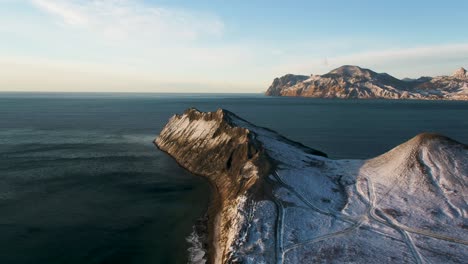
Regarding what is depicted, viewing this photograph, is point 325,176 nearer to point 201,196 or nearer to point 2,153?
point 201,196

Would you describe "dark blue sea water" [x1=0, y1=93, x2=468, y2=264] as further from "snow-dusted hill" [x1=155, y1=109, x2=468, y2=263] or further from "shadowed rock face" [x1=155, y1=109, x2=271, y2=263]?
"snow-dusted hill" [x1=155, y1=109, x2=468, y2=263]

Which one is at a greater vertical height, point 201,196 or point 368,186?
point 368,186

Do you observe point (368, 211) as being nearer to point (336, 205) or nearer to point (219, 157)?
point (336, 205)

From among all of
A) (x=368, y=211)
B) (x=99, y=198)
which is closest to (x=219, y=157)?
(x=99, y=198)

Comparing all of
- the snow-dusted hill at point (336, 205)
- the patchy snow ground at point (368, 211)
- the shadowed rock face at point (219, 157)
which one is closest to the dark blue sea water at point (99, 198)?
the shadowed rock face at point (219, 157)

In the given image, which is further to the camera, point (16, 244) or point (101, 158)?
point (101, 158)

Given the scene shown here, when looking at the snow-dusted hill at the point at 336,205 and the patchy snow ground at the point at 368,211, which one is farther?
the snow-dusted hill at the point at 336,205

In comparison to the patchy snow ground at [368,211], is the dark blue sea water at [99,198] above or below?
below

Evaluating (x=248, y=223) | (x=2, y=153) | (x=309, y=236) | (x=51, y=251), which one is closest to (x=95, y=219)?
(x=51, y=251)

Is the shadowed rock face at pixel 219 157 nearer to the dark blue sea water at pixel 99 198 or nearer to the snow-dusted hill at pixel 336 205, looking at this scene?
the snow-dusted hill at pixel 336 205
